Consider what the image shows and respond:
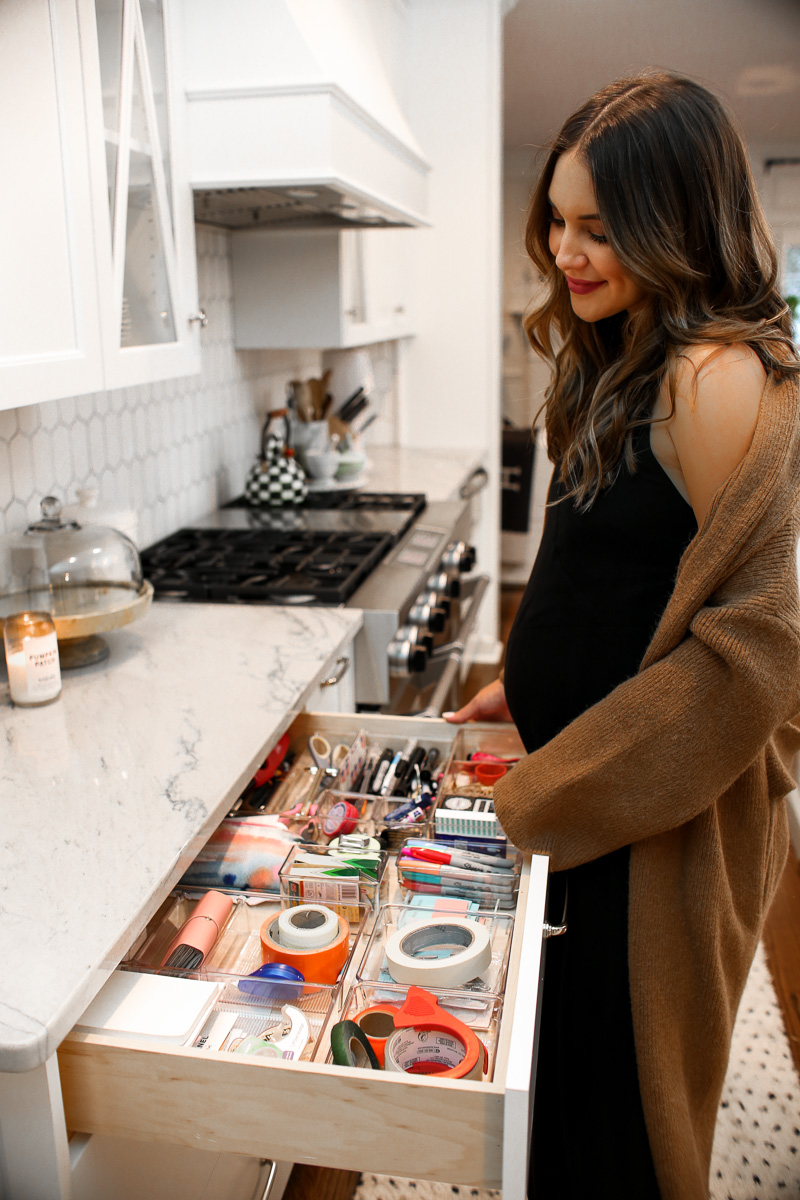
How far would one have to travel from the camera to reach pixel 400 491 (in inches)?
127

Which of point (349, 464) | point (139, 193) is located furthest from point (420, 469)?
point (139, 193)

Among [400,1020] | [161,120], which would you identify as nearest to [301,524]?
[161,120]

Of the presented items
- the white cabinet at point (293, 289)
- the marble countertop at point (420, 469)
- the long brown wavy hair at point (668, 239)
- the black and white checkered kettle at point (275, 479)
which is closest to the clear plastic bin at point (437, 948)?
the long brown wavy hair at point (668, 239)

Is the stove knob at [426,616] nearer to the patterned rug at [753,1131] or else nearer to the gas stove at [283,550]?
the gas stove at [283,550]

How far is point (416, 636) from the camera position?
2.06 meters

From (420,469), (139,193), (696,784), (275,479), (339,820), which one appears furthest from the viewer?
(420,469)

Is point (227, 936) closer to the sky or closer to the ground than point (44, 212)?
closer to the ground

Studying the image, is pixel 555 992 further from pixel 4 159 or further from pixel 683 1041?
pixel 4 159

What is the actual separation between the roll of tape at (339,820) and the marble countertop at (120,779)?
0.39 feet

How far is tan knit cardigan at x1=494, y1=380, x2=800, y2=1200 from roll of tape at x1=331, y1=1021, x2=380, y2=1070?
0.31m

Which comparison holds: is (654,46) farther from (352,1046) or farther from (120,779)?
(352,1046)

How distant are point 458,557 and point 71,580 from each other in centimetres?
139

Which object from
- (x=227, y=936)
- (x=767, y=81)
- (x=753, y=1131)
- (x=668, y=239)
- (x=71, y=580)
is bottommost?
(x=753, y=1131)

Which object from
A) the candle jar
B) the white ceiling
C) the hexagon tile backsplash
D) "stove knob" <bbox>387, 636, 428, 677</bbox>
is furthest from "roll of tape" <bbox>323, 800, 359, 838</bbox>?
the white ceiling
